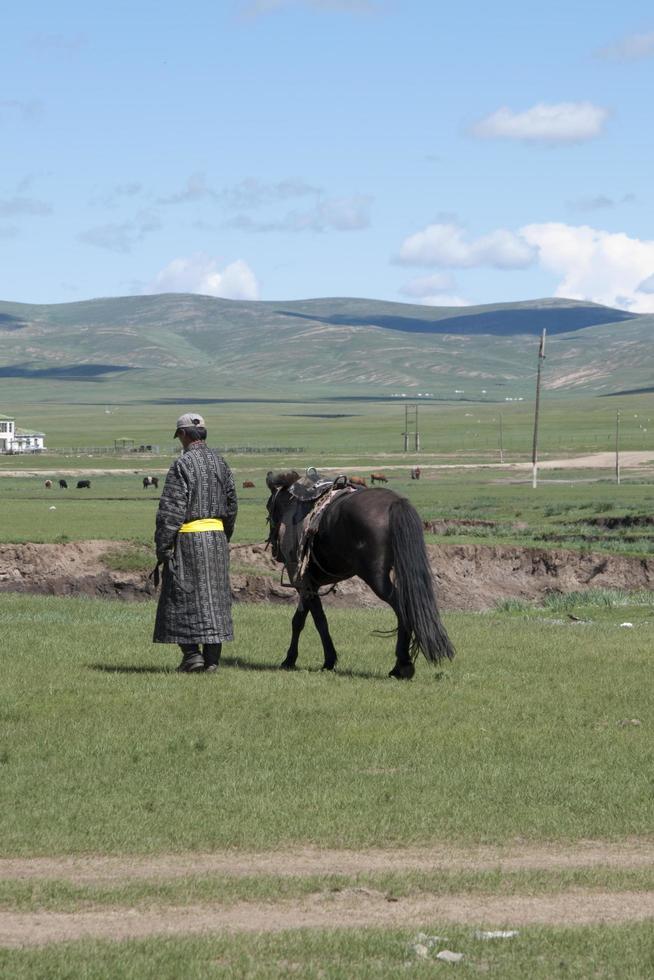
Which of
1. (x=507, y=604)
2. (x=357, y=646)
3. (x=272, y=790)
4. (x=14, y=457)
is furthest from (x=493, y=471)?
(x=272, y=790)

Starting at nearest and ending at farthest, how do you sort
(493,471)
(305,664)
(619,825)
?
(619,825)
(305,664)
(493,471)

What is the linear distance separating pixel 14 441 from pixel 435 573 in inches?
5161

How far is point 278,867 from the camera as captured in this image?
937 cm

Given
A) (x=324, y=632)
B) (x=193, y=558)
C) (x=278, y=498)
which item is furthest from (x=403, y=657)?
(x=278, y=498)

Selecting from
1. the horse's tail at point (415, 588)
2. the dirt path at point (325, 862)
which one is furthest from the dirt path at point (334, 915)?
the horse's tail at point (415, 588)

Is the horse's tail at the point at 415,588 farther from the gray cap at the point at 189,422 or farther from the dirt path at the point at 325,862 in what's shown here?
the dirt path at the point at 325,862

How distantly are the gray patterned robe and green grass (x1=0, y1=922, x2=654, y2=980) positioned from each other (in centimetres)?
800

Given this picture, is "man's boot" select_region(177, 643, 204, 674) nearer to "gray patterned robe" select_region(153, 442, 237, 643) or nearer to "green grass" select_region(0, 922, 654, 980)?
"gray patterned robe" select_region(153, 442, 237, 643)

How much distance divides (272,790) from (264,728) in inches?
83.1

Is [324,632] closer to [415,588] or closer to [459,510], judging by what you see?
[415,588]

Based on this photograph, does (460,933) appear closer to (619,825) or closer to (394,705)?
(619,825)

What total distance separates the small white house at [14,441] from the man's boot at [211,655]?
14081 cm

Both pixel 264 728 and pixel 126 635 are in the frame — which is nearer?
pixel 264 728

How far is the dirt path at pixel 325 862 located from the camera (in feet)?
30.1
